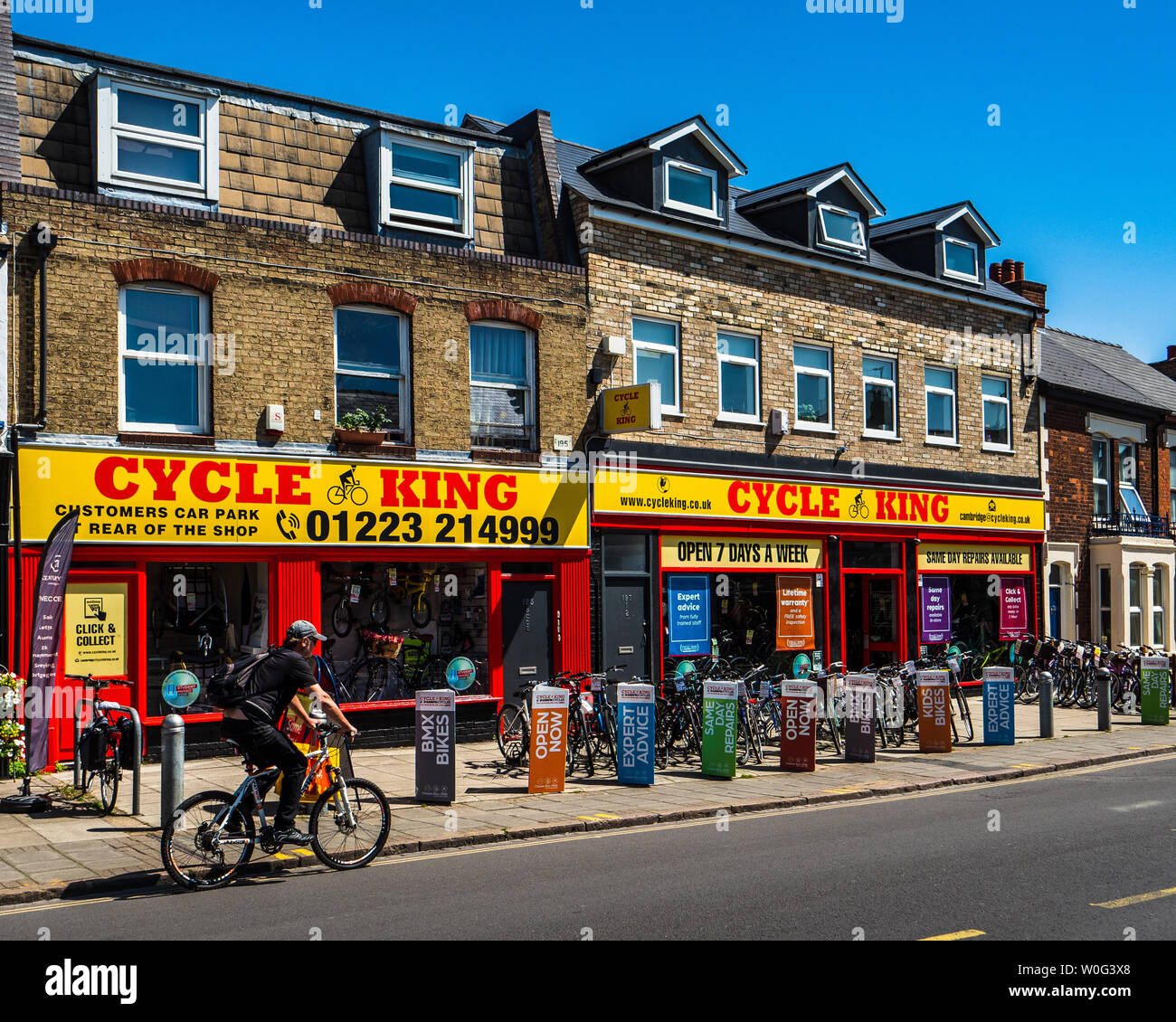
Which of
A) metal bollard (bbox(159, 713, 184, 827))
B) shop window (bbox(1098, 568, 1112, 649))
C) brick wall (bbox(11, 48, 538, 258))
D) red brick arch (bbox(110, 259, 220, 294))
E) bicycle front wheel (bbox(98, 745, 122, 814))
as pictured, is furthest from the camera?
shop window (bbox(1098, 568, 1112, 649))

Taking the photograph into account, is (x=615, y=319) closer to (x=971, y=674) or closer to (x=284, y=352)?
(x=284, y=352)

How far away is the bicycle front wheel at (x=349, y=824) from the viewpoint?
30.2ft

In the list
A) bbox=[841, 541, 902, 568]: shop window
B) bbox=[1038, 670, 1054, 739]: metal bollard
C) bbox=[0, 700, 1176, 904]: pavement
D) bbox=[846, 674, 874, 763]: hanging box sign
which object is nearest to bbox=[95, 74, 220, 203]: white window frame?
bbox=[0, 700, 1176, 904]: pavement

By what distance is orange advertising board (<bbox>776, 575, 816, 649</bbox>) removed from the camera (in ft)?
69.2

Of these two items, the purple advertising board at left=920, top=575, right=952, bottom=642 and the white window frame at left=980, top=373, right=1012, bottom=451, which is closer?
the purple advertising board at left=920, top=575, right=952, bottom=642

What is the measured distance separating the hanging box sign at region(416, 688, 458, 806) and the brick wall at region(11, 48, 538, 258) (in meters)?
7.56

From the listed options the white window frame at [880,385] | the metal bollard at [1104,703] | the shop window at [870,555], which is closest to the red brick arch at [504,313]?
the white window frame at [880,385]

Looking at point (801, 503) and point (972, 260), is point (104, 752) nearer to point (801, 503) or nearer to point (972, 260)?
point (801, 503)

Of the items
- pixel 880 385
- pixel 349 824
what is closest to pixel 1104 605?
pixel 880 385

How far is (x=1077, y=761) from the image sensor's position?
51.1ft

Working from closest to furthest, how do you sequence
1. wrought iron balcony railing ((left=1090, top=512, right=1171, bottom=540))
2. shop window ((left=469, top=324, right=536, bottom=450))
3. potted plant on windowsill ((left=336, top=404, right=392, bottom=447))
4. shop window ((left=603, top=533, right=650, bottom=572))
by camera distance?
potted plant on windowsill ((left=336, top=404, right=392, bottom=447))
shop window ((left=469, top=324, right=536, bottom=450))
shop window ((left=603, top=533, right=650, bottom=572))
wrought iron balcony railing ((left=1090, top=512, right=1171, bottom=540))

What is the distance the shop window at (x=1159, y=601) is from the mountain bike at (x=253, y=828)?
959 inches

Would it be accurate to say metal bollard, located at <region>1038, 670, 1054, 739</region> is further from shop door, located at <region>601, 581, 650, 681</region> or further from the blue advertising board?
shop door, located at <region>601, 581, 650, 681</region>

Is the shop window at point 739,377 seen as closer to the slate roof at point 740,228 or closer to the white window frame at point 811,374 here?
the white window frame at point 811,374
